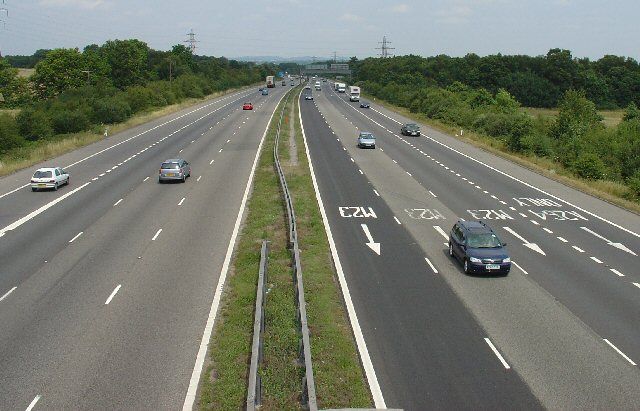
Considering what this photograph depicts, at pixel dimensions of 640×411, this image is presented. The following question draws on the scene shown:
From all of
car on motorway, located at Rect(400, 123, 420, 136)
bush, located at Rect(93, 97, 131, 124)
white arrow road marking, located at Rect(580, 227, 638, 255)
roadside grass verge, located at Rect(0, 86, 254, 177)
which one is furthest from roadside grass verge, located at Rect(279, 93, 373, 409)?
bush, located at Rect(93, 97, 131, 124)

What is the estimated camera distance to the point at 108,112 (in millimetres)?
74438

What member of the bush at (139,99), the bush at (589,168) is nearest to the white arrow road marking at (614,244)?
the bush at (589,168)

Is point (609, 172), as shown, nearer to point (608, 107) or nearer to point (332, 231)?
point (332, 231)

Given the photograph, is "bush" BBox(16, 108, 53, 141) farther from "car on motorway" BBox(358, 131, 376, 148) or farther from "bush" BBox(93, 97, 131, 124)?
"car on motorway" BBox(358, 131, 376, 148)

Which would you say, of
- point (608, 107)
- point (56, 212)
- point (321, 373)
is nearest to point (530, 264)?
point (321, 373)

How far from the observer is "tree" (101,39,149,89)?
5502 inches

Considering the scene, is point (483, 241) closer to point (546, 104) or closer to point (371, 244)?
point (371, 244)

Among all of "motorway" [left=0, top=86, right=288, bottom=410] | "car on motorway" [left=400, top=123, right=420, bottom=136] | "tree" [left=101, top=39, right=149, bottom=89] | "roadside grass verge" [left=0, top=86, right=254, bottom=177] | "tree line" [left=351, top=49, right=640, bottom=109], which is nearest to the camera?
"motorway" [left=0, top=86, right=288, bottom=410]

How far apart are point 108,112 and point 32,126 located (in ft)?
38.9

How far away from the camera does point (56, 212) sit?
102 feet

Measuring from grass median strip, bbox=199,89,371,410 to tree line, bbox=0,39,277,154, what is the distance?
42418 millimetres

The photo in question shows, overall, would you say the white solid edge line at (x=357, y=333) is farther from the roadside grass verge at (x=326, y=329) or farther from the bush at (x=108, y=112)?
the bush at (x=108, y=112)

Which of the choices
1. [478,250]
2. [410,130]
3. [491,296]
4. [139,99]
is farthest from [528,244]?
[139,99]

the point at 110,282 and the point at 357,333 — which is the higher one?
the point at 357,333
